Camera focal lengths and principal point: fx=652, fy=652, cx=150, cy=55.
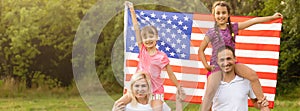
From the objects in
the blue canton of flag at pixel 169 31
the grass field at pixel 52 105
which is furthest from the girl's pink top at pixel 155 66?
the grass field at pixel 52 105

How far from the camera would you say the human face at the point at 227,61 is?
546 cm

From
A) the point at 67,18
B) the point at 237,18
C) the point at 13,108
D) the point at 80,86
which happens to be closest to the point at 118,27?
the point at 67,18

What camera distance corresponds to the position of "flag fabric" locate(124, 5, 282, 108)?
761 cm

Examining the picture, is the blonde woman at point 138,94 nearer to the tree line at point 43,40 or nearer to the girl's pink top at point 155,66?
the girl's pink top at point 155,66

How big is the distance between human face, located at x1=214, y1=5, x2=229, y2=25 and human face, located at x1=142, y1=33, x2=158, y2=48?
0.60m

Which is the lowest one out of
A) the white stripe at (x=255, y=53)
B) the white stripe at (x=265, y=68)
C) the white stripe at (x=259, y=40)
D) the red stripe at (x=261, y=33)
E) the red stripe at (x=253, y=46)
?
the white stripe at (x=265, y=68)

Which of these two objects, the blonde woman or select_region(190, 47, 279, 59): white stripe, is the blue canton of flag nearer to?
select_region(190, 47, 279, 59): white stripe

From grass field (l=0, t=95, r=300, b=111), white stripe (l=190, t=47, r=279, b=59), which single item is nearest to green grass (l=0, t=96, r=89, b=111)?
grass field (l=0, t=95, r=300, b=111)

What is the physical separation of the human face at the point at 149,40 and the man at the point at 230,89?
26.3 inches

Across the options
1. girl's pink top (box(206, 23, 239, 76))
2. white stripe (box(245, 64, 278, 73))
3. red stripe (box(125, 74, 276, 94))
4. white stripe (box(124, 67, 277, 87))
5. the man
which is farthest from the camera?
white stripe (box(245, 64, 278, 73))

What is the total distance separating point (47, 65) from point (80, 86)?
26.9 ft

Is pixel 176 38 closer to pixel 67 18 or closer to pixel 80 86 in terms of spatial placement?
pixel 80 86

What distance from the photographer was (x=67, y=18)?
47.6 feet

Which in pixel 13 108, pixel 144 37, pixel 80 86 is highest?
pixel 144 37
